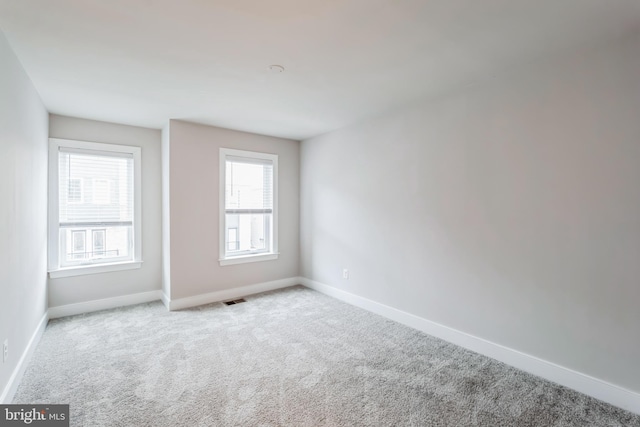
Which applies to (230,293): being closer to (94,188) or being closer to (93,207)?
(93,207)

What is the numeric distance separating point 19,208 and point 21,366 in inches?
48.1

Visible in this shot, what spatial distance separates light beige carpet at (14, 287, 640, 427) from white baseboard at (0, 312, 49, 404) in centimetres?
6

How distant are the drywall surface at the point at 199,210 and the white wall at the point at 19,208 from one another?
1256 mm

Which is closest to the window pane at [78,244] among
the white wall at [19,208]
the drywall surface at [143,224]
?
the drywall surface at [143,224]

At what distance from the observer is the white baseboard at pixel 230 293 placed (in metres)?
3.93

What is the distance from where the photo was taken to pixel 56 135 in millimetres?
3580

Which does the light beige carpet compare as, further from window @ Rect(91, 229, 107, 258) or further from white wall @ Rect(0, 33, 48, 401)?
window @ Rect(91, 229, 107, 258)

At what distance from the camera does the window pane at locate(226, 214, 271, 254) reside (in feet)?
14.8

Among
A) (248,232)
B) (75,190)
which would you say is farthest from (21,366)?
(248,232)

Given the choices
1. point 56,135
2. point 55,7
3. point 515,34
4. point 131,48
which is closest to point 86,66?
point 131,48

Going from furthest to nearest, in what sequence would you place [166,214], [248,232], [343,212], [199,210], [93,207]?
[248,232]
[343,212]
[199,210]
[166,214]
[93,207]

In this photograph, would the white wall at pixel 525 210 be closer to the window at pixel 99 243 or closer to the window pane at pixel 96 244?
the window pane at pixel 96 244

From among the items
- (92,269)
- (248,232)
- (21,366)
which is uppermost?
(248,232)

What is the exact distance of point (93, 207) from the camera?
383cm
